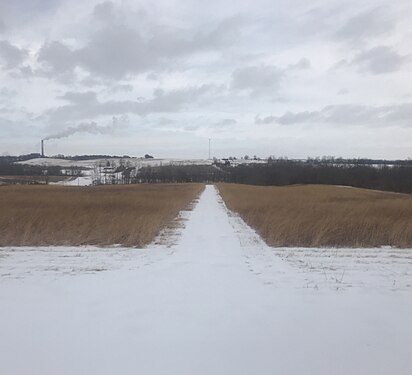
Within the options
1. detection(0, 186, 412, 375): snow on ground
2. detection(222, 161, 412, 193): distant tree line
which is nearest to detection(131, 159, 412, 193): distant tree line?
detection(222, 161, 412, 193): distant tree line

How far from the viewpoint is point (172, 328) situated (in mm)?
5309

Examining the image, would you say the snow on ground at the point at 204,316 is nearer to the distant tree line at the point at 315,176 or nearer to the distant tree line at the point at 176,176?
the distant tree line at the point at 315,176

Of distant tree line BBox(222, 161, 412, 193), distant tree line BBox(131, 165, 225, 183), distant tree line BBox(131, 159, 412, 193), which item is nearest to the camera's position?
distant tree line BBox(222, 161, 412, 193)

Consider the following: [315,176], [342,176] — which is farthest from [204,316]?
[315,176]

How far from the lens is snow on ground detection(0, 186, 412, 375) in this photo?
14.5 feet

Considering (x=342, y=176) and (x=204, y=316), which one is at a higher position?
(x=204, y=316)

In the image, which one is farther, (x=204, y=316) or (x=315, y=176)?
(x=315, y=176)

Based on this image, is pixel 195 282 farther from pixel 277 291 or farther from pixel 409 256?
pixel 409 256

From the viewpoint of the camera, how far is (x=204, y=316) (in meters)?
5.77

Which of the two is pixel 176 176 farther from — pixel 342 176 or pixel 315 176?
pixel 342 176

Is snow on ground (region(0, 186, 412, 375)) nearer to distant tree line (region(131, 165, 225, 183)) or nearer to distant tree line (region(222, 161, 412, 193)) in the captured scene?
distant tree line (region(222, 161, 412, 193))

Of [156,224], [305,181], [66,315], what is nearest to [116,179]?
[305,181]

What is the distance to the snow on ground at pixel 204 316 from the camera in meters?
4.42

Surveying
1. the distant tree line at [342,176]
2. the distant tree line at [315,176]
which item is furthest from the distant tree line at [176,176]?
the distant tree line at [342,176]
